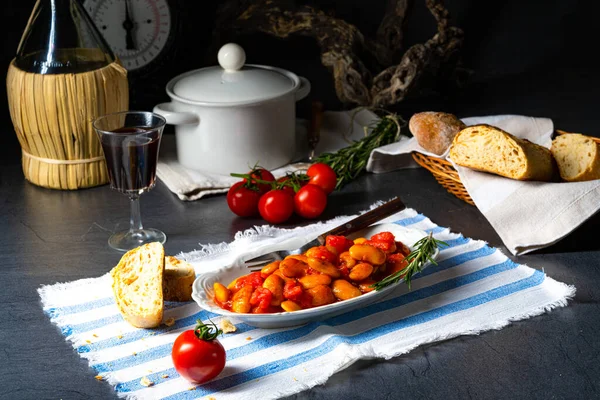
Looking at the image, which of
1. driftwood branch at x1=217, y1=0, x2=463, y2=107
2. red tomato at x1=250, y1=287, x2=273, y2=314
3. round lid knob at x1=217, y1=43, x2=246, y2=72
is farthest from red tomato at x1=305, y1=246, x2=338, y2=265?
driftwood branch at x1=217, y1=0, x2=463, y2=107

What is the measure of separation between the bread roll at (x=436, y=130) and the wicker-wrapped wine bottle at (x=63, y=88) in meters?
0.83

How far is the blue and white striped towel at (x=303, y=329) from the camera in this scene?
1440mm

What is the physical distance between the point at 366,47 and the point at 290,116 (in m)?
0.53

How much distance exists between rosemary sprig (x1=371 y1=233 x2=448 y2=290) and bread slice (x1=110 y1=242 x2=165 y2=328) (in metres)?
0.42

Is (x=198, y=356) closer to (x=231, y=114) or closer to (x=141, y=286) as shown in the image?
(x=141, y=286)

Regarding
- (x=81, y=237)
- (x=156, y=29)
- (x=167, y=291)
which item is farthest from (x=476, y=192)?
(x=156, y=29)

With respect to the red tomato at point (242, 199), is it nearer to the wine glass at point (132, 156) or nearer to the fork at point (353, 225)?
the wine glass at point (132, 156)

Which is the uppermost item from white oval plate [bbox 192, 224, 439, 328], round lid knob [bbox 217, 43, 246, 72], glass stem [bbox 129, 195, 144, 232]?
round lid knob [bbox 217, 43, 246, 72]

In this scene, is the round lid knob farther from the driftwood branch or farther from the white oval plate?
the white oval plate

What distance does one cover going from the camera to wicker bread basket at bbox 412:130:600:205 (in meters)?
2.12

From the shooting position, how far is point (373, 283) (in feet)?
5.29

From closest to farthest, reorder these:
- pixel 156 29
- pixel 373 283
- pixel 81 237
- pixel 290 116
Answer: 1. pixel 373 283
2. pixel 81 237
3. pixel 290 116
4. pixel 156 29

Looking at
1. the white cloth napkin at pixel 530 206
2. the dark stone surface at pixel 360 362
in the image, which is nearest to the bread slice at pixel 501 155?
the white cloth napkin at pixel 530 206

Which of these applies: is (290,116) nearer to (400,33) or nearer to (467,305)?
(400,33)
